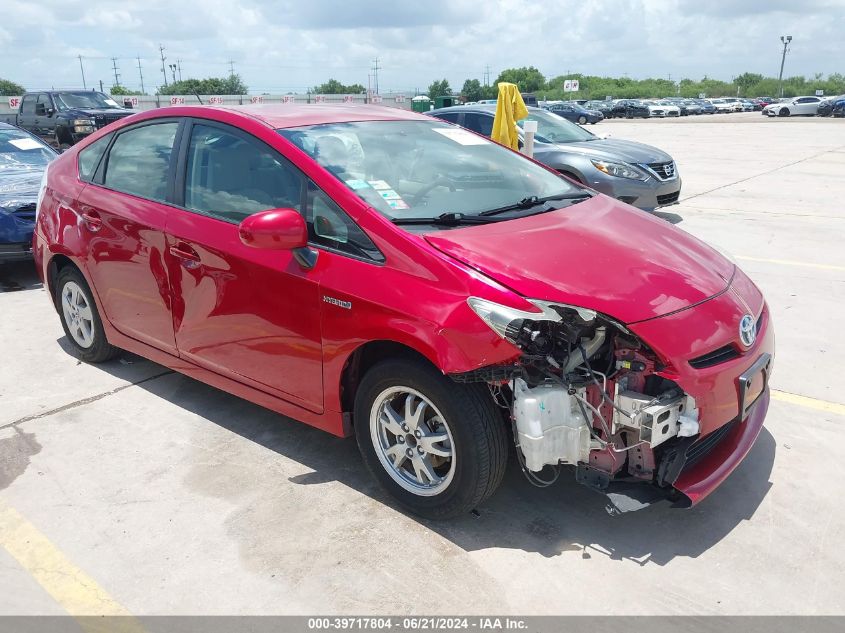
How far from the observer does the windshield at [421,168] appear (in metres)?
3.32

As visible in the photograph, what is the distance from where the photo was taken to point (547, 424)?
271cm

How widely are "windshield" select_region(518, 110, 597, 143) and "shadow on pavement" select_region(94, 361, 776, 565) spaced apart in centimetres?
723

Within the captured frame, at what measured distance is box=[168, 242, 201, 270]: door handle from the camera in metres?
3.68

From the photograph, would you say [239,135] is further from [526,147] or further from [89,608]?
[526,147]

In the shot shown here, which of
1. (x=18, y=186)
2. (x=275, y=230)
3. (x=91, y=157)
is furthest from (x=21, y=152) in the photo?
(x=275, y=230)

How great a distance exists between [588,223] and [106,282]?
2.96 meters

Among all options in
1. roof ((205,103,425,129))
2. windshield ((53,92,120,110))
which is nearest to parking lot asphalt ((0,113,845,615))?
roof ((205,103,425,129))

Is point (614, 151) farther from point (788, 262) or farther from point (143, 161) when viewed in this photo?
point (143, 161)

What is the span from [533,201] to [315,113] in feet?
4.23

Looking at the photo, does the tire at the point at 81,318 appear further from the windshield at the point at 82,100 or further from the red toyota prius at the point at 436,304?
the windshield at the point at 82,100

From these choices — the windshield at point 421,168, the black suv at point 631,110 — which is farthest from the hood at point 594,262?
the black suv at point 631,110

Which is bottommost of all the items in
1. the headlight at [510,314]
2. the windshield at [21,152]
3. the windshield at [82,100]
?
the headlight at [510,314]

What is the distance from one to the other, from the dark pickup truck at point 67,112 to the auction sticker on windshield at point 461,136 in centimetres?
1471

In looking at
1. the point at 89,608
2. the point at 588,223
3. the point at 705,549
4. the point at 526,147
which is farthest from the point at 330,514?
the point at 526,147
